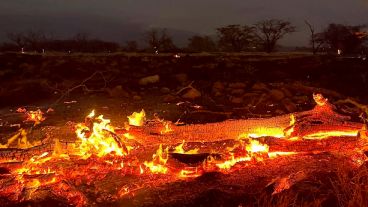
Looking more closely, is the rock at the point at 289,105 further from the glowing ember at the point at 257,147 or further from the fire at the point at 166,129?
the glowing ember at the point at 257,147

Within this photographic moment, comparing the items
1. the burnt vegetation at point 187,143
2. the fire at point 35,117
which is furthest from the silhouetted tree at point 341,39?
the fire at point 35,117

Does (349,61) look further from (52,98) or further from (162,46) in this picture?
(162,46)

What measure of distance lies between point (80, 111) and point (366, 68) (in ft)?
35.1

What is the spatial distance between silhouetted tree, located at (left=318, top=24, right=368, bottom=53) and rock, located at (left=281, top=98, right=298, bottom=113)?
25.3 meters

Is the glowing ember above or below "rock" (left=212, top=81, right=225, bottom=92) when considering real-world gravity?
below

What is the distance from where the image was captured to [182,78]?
13711 mm

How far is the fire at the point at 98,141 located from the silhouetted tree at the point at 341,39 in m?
30.6

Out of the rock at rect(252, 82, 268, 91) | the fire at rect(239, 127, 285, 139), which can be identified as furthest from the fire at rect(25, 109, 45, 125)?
the rock at rect(252, 82, 268, 91)

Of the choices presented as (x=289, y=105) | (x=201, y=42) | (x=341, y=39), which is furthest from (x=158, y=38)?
(x=289, y=105)

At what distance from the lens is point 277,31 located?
43.4 m

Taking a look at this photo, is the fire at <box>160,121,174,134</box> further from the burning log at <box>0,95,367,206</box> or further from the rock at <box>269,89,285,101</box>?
the rock at <box>269,89,285,101</box>

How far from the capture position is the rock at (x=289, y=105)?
10.2m

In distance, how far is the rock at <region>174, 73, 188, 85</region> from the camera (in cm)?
1347

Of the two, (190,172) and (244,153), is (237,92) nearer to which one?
(244,153)
